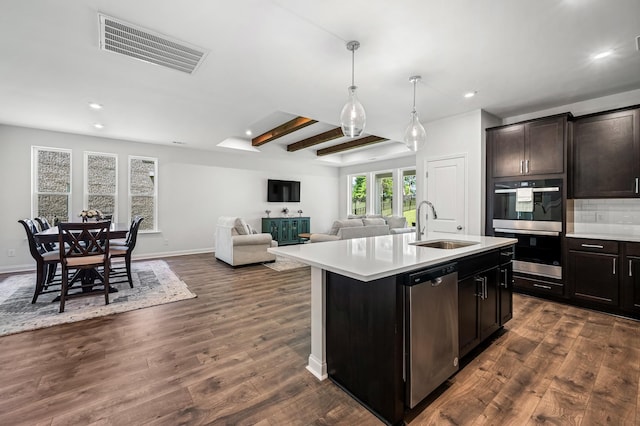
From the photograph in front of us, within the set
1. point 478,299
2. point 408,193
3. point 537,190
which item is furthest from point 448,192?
point 408,193

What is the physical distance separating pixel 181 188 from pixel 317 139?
366cm

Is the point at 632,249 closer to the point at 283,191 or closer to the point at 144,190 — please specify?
the point at 283,191

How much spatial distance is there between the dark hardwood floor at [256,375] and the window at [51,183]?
3989 mm

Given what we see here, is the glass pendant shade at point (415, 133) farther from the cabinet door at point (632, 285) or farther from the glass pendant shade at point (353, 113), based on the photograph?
the cabinet door at point (632, 285)

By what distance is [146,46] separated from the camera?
2.41 metres

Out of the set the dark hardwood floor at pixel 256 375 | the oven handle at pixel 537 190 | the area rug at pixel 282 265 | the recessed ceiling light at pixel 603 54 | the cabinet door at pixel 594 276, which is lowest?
the dark hardwood floor at pixel 256 375

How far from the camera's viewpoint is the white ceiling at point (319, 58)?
1.98 metres

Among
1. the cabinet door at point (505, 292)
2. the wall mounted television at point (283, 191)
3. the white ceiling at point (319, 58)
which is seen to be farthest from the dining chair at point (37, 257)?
the wall mounted television at point (283, 191)

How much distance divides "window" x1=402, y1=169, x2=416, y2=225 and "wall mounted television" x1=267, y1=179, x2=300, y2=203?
10.9 ft

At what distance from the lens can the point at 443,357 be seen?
5.82 feet

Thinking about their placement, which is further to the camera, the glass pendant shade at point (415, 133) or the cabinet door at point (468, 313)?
the glass pendant shade at point (415, 133)

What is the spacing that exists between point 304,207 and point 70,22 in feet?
23.9

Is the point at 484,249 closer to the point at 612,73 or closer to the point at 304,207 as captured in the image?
the point at 612,73

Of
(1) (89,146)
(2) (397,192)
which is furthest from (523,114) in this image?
(1) (89,146)
